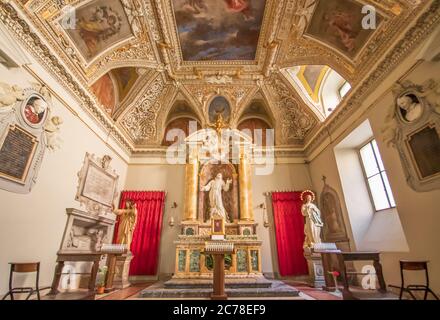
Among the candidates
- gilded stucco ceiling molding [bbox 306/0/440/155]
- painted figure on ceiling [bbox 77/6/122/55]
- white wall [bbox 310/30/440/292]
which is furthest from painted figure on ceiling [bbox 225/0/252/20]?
white wall [bbox 310/30/440/292]

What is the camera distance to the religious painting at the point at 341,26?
552 cm

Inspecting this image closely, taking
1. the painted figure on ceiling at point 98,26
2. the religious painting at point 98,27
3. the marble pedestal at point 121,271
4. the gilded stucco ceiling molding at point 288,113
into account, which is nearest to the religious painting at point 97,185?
the marble pedestal at point 121,271

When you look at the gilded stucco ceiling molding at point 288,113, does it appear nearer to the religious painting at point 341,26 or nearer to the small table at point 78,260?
the religious painting at point 341,26

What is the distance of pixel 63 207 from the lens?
5.69 meters

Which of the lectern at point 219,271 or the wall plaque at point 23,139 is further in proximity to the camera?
the lectern at point 219,271

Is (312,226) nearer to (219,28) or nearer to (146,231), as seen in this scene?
(146,231)

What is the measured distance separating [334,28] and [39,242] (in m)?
9.68

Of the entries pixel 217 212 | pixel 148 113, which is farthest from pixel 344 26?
pixel 148 113

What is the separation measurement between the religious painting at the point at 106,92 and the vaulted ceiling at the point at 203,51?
39mm

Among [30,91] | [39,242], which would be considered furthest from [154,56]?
[39,242]

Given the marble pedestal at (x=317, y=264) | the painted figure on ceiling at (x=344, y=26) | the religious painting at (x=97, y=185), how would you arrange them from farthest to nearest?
the religious painting at (x=97, y=185), the marble pedestal at (x=317, y=264), the painted figure on ceiling at (x=344, y=26)

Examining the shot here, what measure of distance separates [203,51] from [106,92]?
4165 mm

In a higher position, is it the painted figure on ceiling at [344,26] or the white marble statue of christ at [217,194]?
the painted figure on ceiling at [344,26]

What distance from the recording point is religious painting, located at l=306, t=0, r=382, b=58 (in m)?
5.52
